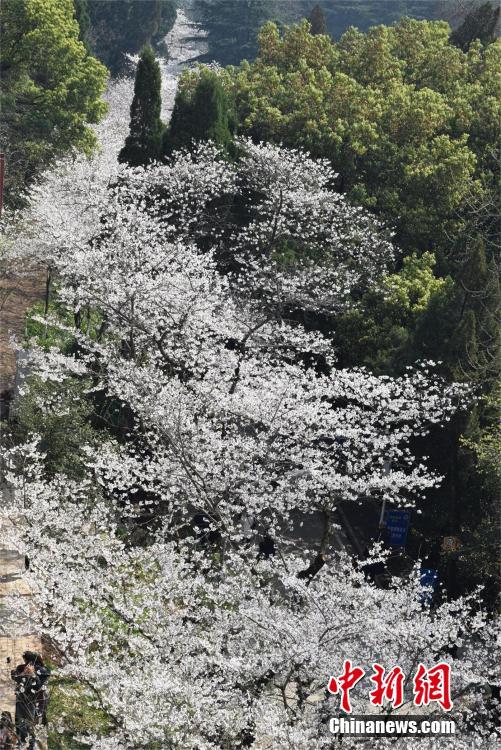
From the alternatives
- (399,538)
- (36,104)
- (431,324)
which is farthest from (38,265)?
(399,538)

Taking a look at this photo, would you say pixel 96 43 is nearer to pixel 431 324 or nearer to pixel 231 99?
pixel 231 99

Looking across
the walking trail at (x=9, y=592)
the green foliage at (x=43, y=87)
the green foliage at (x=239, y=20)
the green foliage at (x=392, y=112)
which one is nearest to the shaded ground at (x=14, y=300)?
the walking trail at (x=9, y=592)

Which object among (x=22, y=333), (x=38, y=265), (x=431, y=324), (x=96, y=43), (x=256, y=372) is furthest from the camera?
(x=96, y=43)

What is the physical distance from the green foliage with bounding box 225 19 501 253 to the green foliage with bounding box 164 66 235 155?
1.07m

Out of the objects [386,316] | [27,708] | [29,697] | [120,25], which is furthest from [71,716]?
[120,25]

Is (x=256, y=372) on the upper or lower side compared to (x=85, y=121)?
lower

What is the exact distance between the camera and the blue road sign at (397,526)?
1562 cm

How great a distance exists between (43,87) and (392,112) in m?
10.9

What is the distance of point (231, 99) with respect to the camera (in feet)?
87.1

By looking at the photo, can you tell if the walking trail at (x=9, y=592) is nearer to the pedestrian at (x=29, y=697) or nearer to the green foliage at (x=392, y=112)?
the pedestrian at (x=29, y=697)

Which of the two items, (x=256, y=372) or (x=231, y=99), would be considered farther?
(x=231, y=99)

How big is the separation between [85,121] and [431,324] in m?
15.3

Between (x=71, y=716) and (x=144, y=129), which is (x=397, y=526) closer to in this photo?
(x=71, y=716)

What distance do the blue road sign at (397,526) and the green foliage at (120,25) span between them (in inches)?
1531
